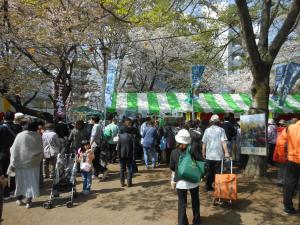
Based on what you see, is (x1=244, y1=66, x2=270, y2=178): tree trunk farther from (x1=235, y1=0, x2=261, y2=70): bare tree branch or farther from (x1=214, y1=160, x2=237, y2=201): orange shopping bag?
(x1=214, y1=160, x2=237, y2=201): orange shopping bag

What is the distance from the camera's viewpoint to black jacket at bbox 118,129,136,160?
8000 millimetres

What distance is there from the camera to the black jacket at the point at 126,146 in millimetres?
8000

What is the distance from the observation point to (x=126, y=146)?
26.4 feet

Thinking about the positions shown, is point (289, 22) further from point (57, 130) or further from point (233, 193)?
point (57, 130)

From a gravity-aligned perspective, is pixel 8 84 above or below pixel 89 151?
above

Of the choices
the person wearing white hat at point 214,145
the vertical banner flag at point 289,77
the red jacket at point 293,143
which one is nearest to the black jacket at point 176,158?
the red jacket at point 293,143

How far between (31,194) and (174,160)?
300cm

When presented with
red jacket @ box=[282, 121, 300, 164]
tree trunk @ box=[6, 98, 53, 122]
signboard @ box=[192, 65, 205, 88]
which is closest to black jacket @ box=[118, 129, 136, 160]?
red jacket @ box=[282, 121, 300, 164]

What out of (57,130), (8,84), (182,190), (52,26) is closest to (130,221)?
(182,190)

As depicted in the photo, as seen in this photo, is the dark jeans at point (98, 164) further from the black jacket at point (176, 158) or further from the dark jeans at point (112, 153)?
the black jacket at point (176, 158)

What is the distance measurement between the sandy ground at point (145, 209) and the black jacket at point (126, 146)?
0.78 meters

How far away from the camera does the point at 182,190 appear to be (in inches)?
206

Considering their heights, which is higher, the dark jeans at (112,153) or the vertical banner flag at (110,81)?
the vertical banner flag at (110,81)

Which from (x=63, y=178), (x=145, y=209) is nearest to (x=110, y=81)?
(x=63, y=178)
